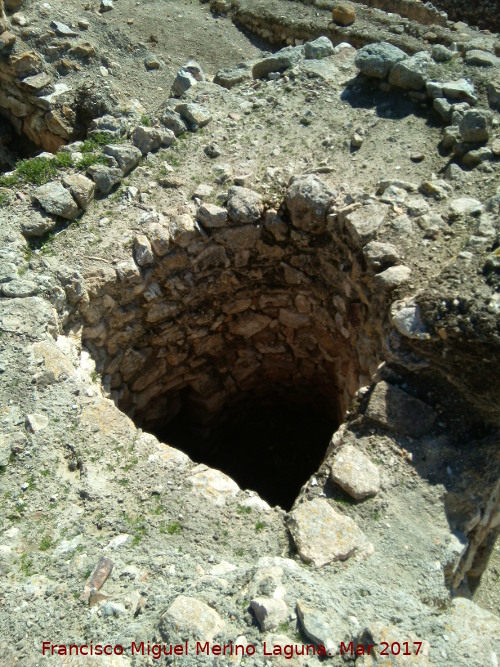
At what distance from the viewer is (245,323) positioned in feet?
A: 20.9

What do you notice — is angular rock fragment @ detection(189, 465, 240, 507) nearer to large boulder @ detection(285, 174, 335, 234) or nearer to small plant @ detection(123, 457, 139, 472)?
small plant @ detection(123, 457, 139, 472)

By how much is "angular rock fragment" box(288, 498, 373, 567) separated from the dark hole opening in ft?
10.1

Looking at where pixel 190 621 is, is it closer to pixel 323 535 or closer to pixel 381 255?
pixel 323 535

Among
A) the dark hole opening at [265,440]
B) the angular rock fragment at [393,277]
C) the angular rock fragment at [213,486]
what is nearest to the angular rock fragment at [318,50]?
the angular rock fragment at [393,277]

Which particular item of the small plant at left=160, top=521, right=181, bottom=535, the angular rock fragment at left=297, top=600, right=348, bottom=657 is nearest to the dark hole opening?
the small plant at left=160, top=521, right=181, bottom=535

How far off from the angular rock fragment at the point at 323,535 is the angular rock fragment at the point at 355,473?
175 mm

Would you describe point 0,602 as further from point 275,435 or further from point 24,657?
point 275,435

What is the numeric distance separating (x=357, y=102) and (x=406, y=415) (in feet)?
11.0

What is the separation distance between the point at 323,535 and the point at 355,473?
46 cm

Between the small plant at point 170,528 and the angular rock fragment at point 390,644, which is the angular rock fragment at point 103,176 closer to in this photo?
the small plant at point 170,528

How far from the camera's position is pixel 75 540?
12.1ft

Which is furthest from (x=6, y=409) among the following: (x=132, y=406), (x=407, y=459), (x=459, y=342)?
(x=459, y=342)

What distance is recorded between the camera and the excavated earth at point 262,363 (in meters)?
3.42

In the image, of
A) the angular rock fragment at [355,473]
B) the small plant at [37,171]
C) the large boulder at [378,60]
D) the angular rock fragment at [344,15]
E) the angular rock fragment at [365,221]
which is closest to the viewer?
the angular rock fragment at [355,473]
